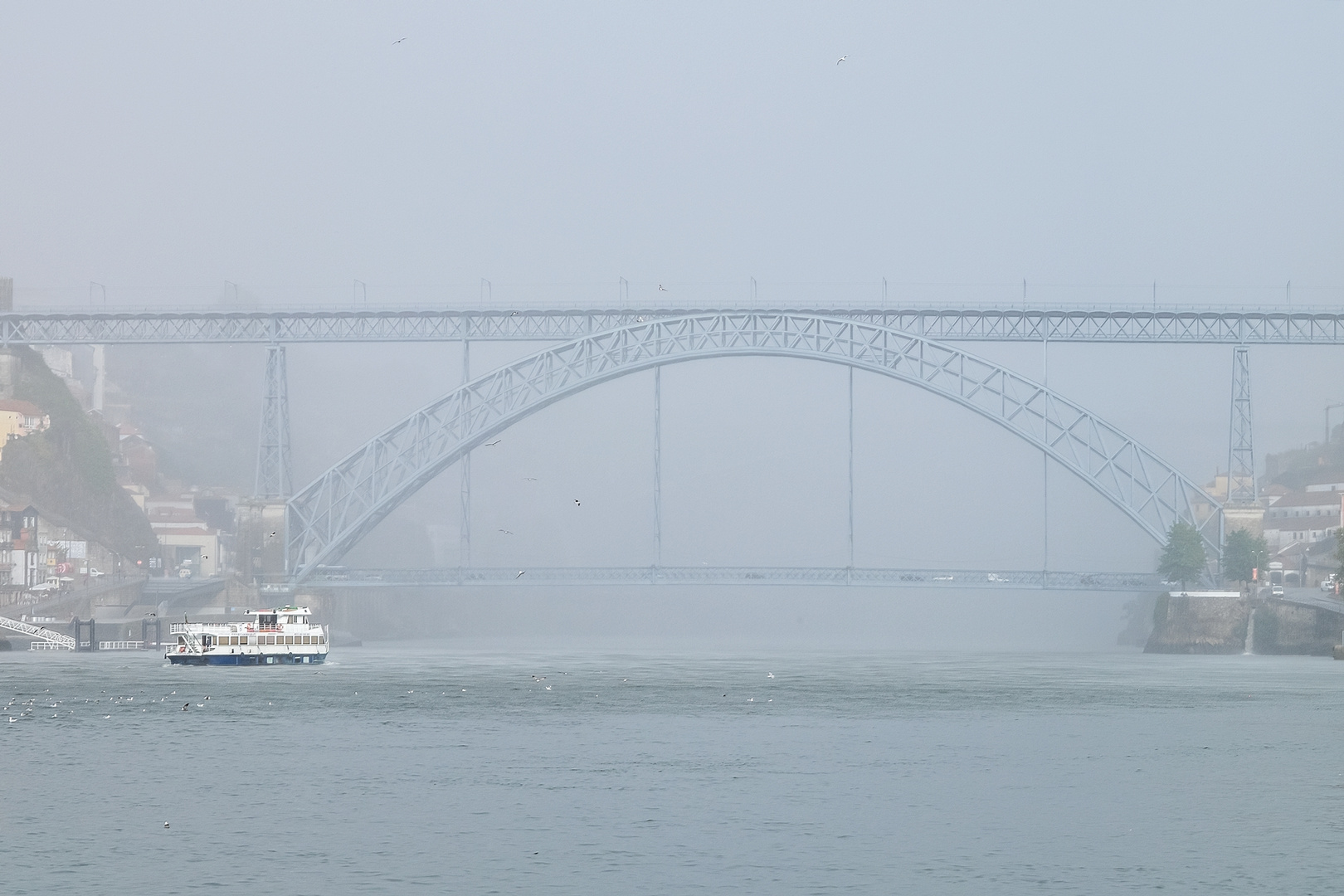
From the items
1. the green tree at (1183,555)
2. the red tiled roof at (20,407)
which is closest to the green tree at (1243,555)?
the green tree at (1183,555)

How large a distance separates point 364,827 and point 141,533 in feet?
303

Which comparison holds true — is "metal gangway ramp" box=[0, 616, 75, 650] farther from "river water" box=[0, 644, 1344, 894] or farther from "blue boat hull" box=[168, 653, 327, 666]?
"river water" box=[0, 644, 1344, 894]

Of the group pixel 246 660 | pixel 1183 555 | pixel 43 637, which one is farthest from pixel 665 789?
pixel 1183 555

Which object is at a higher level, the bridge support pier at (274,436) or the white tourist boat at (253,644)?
the bridge support pier at (274,436)

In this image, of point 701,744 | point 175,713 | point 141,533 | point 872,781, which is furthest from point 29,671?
point 141,533

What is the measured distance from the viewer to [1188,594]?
292 ft

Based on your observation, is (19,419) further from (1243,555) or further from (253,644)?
(1243,555)

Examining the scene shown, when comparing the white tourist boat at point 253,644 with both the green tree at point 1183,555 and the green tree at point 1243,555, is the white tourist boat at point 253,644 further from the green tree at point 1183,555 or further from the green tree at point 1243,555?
the green tree at point 1243,555

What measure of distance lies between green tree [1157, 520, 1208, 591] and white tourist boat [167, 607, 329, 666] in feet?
135

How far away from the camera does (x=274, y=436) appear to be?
310 feet

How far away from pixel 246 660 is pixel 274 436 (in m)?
21.0

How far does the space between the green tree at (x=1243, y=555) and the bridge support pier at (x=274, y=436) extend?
157ft

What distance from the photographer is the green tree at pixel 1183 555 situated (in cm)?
8894

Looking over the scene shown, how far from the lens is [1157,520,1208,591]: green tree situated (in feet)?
292
